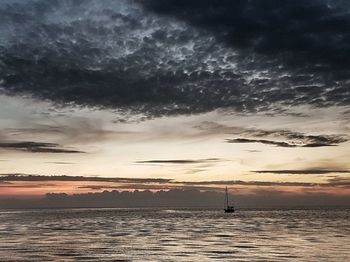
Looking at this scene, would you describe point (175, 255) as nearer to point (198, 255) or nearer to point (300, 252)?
point (198, 255)

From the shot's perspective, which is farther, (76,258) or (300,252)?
(300,252)

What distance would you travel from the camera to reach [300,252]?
2245 inches

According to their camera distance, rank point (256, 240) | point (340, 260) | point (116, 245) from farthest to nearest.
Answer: point (256, 240), point (116, 245), point (340, 260)

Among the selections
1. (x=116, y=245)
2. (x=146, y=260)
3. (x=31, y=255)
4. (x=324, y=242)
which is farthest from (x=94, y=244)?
(x=324, y=242)

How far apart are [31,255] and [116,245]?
13936mm

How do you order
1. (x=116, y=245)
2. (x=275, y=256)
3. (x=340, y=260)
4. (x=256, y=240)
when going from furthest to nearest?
(x=256, y=240) → (x=116, y=245) → (x=275, y=256) → (x=340, y=260)

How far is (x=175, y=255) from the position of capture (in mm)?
54094

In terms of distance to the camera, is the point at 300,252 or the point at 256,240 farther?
the point at 256,240

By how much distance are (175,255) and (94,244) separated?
56.8ft

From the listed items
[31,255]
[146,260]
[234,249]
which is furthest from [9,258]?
[234,249]

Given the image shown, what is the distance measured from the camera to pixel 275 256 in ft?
174

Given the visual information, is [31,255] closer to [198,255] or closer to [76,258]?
[76,258]

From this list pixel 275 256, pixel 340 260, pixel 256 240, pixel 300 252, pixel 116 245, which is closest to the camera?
pixel 340 260

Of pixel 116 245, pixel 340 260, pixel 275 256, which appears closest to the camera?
pixel 340 260
